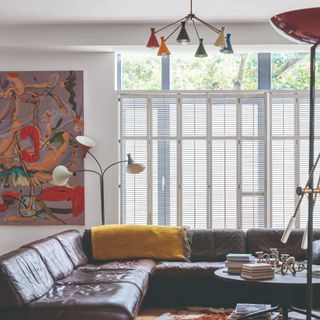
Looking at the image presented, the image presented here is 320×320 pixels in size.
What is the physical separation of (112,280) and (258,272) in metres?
1.19

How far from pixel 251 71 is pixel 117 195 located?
2.22 m

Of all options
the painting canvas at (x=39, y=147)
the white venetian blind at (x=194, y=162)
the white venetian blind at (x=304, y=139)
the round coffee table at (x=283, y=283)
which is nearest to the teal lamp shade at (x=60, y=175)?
the painting canvas at (x=39, y=147)

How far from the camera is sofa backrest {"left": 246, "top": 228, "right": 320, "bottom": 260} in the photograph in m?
6.58

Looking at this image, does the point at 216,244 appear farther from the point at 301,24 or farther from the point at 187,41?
the point at 301,24

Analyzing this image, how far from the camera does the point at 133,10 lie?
21.4 feet

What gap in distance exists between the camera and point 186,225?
7500 millimetres

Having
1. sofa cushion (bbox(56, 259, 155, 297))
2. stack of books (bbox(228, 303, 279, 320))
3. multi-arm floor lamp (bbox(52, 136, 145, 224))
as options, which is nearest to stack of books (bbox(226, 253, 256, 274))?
stack of books (bbox(228, 303, 279, 320))

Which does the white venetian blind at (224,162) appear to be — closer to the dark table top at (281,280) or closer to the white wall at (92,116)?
the white wall at (92,116)

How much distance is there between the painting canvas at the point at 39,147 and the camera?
24.6ft

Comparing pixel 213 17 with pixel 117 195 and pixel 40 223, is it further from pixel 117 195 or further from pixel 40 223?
pixel 40 223

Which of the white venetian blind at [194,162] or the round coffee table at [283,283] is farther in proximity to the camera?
the white venetian blind at [194,162]

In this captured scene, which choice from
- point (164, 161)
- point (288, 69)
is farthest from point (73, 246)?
point (288, 69)

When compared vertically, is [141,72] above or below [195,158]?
above

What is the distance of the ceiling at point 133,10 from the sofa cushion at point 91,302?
9.21ft
